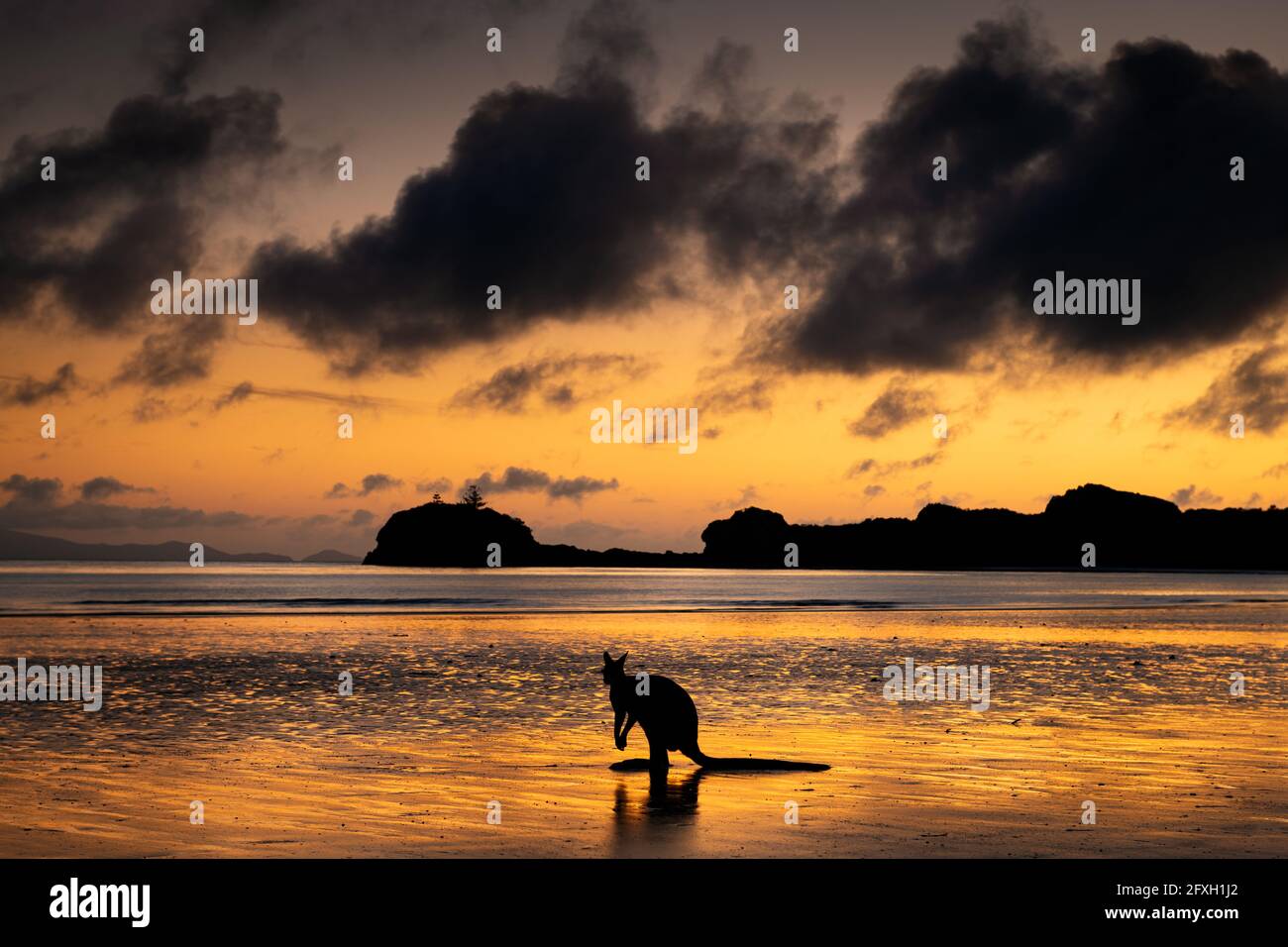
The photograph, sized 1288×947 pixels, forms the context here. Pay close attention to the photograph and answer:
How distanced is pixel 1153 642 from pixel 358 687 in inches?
1243

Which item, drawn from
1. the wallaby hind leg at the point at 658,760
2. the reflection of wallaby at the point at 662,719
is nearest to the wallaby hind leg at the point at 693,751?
the reflection of wallaby at the point at 662,719

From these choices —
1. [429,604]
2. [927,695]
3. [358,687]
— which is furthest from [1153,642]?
[429,604]

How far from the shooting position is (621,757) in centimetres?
1912

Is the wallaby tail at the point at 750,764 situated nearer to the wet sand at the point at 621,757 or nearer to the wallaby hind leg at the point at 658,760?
the wet sand at the point at 621,757

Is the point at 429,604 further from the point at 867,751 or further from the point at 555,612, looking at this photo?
the point at 867,751

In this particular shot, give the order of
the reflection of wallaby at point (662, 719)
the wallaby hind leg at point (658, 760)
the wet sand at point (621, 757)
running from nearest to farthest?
the wet sand at point (621, 757)
the wallaby hind leg at point (658, 760)
the reflection of wallaby at point (662, 719)

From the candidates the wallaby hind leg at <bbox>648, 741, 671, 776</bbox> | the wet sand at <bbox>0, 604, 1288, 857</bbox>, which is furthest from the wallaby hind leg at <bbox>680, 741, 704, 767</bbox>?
the wallaby hind leg at <bbox>648, 741, 671, 776</bbox>

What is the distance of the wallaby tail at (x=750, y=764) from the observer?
17.4 m

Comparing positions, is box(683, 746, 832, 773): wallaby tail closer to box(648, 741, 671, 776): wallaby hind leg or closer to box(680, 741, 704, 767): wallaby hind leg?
box(680, 741, 704, 767): wallaby hind leg

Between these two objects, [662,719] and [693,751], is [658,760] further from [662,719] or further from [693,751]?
[693,751]

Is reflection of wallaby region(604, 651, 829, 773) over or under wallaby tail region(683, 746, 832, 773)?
over

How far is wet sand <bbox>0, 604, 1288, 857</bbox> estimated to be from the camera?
13.0 meters
